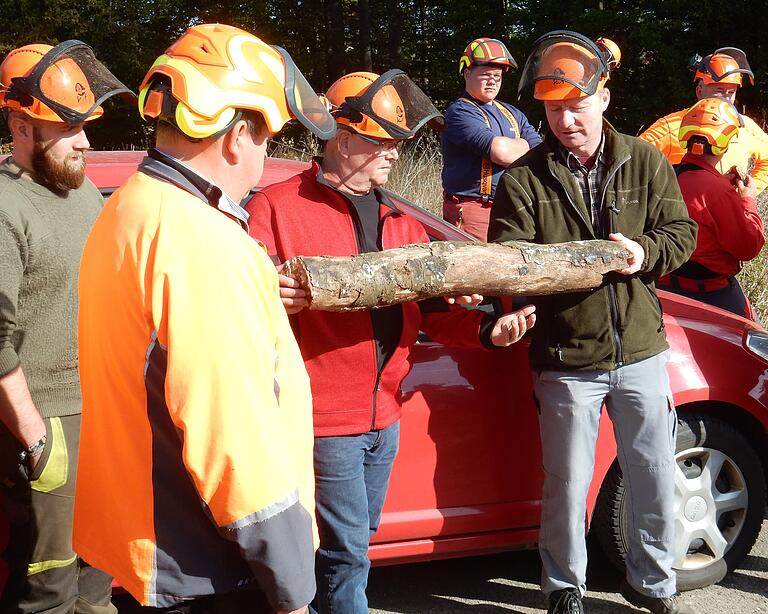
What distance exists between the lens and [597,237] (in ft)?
10.2

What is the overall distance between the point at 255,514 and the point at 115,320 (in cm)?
44

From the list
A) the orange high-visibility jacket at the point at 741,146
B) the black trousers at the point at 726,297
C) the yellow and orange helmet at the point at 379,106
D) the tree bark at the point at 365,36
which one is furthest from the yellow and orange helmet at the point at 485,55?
the tree bark at the point at 365,36

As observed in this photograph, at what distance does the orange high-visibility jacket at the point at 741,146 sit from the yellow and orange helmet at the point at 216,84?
3463mm

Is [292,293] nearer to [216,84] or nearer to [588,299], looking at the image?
[216,84]

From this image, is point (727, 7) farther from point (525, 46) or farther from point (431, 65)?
point (431, 65)

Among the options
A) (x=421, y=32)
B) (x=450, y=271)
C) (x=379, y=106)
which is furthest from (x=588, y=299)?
(x=421, y=32)

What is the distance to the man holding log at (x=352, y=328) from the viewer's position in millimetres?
2678

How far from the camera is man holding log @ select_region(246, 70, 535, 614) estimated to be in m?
2.68

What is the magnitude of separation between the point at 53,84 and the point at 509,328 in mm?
1668

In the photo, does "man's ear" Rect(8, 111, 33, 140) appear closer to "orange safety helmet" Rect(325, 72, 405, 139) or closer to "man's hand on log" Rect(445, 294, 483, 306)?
"orange safety helmet" Rect(325, 72, 405, 139)

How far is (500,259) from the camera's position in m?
2.80

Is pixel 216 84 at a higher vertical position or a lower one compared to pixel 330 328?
higher

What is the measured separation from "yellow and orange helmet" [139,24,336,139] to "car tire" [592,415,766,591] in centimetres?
231

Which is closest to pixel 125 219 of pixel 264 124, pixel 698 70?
pixel 264 124
